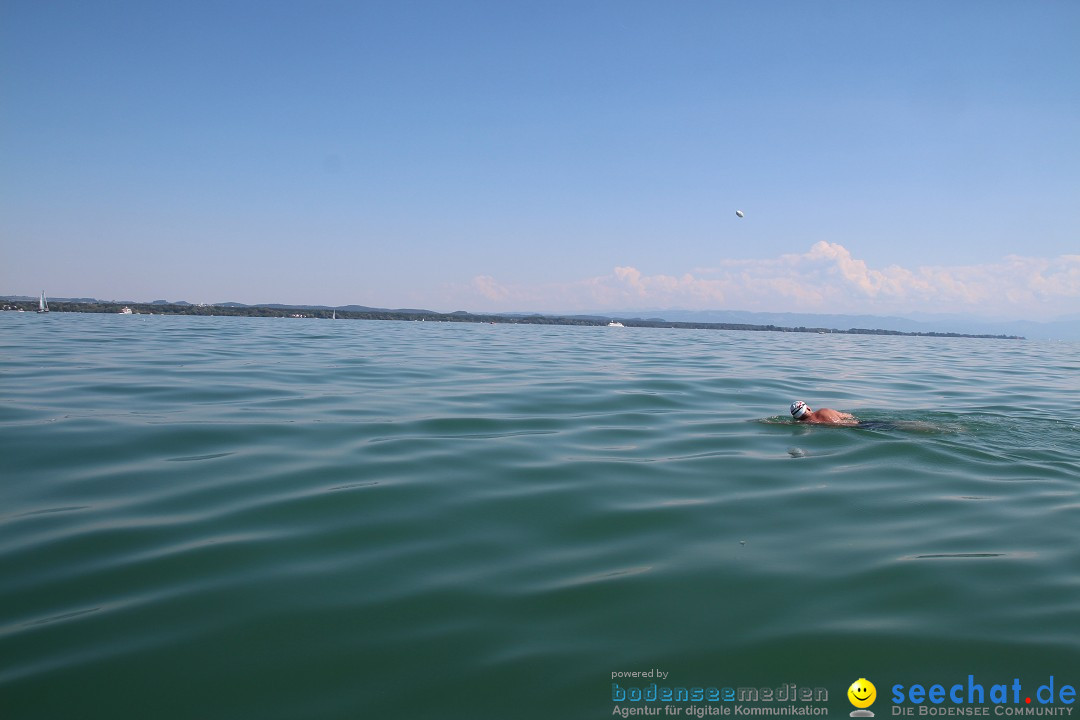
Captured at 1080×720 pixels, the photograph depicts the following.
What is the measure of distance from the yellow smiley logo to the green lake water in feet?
0.29

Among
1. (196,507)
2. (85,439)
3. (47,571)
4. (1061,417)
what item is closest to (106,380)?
(85,439)

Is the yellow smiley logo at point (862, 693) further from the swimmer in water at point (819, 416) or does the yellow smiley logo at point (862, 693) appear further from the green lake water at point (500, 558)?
the swimmer in water at point (819, 416)

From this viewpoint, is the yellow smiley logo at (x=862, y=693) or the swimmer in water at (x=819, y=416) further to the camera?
the swimmer in water at (x=819, y=416)

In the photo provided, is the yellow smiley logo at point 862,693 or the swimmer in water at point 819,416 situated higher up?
the swimmer in water at point 819,416

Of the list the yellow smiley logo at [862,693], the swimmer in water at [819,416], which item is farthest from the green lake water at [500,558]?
the swimmer in water at [819,416]

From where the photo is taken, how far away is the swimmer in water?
1155 cm

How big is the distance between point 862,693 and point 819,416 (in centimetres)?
842

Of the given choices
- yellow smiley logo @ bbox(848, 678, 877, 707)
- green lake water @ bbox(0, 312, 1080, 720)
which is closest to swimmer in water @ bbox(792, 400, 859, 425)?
green lake water @ bbox(0, 312, 1080, 720)

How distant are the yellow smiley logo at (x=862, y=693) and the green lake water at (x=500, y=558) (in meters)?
0.09

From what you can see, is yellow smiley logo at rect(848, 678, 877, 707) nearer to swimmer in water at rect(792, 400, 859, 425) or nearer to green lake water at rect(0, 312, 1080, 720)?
green lake water at rect(0, 312, 1080, 720)

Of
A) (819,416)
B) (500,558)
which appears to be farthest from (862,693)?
(819,416)

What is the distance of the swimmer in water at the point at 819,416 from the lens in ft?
37.9

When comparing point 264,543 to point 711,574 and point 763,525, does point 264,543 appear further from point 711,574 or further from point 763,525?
point 763,525

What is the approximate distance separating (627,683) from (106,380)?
14.7 meters
